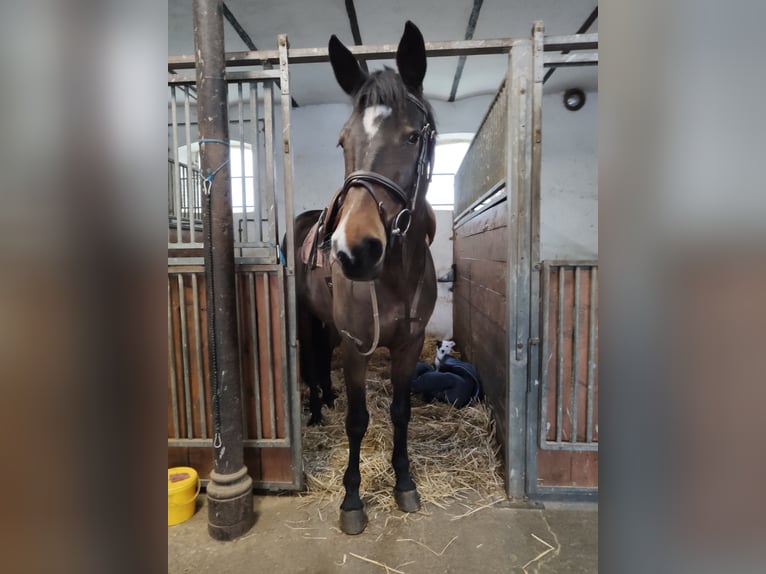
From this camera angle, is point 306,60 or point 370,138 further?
point 306,60

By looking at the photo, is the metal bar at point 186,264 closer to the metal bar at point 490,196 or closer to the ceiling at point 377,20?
the metal bar at point 490,196

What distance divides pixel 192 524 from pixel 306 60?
202 cm

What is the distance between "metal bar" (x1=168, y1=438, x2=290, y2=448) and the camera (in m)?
1.70

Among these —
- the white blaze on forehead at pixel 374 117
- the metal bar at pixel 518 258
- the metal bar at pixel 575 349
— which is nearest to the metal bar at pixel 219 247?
the white blaze on forehead at pixel 374 117

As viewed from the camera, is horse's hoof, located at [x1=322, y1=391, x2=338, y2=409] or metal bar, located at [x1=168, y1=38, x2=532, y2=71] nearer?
metal bar, located at [x1=168, y1=38, x2=532, y2=71]

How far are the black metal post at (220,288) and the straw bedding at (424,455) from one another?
0.39 meters

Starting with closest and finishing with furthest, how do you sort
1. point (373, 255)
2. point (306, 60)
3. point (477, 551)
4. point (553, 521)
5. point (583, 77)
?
point (373, 255)
point (477, 551)
point (553, 521)
point (306, 60)
point (583, 77)

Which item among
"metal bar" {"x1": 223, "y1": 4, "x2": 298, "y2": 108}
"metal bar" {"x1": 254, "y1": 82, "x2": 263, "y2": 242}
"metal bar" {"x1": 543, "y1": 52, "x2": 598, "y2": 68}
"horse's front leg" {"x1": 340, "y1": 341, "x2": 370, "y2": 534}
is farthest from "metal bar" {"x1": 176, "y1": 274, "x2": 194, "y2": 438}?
"metal bar" {"x1": 223, "y1": 4, "x2": 298, "y2": 108}

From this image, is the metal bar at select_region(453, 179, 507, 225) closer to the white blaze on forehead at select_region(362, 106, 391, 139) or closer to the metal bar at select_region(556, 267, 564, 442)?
the metal bar at select_region(556, 267, 564, 442)

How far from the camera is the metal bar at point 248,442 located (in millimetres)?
1695

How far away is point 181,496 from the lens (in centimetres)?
154

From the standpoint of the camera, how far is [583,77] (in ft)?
12.5
